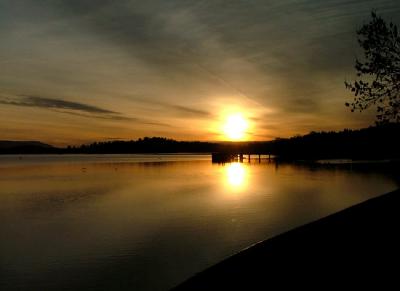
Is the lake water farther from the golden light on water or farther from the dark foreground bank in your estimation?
the golden light on water

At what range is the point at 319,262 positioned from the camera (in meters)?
9.05

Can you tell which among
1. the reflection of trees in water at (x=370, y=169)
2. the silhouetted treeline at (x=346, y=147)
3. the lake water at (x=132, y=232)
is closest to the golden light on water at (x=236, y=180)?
the lake water at (x=132, y=232)

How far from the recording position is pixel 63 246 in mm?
19828

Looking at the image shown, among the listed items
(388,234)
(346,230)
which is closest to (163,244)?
(346,230)

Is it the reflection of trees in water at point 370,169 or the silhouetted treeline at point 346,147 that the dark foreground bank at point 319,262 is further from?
the silhouetted treeline at point 346,147

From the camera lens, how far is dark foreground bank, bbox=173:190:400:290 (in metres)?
7.77

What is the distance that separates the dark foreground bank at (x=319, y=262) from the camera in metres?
7.77

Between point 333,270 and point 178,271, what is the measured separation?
28.1 ft

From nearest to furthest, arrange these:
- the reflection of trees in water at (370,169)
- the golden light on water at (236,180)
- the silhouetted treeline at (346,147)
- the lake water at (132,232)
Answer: the lake water at (132,232), the golden light on water at (236,180), the reflection of trees in water at (370,169), the silhouetted treeline at (346,147)

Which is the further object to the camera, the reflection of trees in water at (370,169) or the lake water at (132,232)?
the reflection of trees in water at (370,169)

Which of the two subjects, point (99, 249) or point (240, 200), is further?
point (240, 200)

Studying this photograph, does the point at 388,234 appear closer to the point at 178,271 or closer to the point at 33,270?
the point at 178,271

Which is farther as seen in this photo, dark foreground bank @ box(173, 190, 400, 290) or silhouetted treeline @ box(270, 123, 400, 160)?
silhouetted treeline @ box(270, 123, 400, 160)

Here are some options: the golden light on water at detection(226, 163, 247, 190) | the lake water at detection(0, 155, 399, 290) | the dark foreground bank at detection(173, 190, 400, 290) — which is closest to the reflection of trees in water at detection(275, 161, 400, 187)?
the golden light on water at detection(226, 163, 247, 190)
